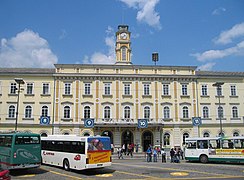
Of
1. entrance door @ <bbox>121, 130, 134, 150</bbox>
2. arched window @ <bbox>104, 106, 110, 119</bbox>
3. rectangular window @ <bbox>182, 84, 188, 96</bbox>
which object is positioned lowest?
entrance door @ <bbox>121, 130, 134, 150</bbox>

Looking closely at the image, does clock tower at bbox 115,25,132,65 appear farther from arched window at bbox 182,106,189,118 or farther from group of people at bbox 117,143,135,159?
group of people at bbox 117,143,135,159

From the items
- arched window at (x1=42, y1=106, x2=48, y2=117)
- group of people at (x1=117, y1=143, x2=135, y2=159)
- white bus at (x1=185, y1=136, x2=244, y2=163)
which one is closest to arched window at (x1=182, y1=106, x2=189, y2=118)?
group of people at (x1=117, y1=143, x2=135, y2=159)

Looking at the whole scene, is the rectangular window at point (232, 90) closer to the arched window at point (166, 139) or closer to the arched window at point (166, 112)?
the arched window at point (166, 112)

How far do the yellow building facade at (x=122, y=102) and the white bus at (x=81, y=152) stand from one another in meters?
20.2

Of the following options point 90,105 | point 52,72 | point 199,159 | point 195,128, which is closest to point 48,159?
point 199,159


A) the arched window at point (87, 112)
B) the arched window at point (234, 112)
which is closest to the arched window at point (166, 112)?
the arched window at point (234, 112)

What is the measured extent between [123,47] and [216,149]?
27525 mm

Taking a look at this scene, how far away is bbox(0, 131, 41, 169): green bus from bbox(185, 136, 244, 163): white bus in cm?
1631

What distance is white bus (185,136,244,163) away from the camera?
2414cm

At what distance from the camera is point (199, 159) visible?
26.2 meters

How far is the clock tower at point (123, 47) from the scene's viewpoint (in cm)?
4716

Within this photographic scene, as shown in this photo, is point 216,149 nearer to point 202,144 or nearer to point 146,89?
point 202,144

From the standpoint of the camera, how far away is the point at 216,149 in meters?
25.4

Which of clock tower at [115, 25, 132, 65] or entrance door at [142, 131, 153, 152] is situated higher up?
clock tower at [115, 25, 132, 65]
